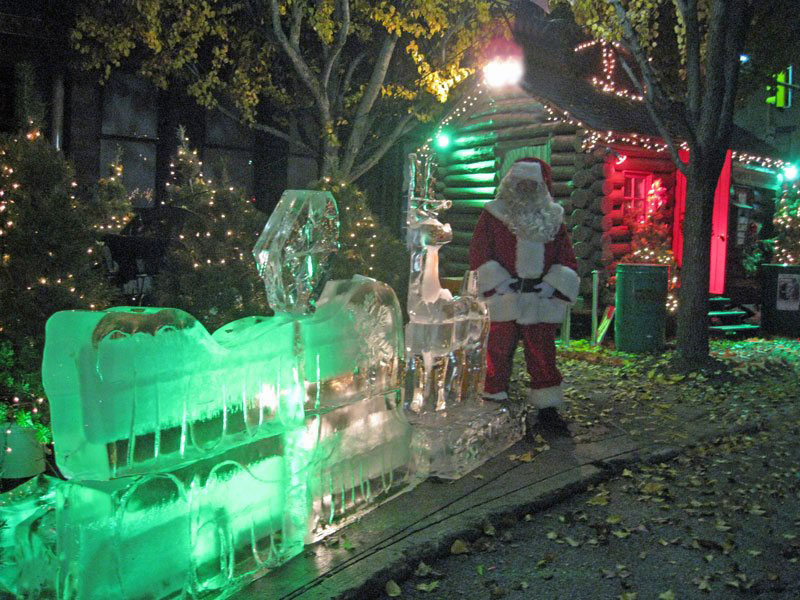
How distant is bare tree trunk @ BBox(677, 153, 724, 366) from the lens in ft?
30.7

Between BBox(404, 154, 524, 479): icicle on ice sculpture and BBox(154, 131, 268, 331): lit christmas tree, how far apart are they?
3.11 m

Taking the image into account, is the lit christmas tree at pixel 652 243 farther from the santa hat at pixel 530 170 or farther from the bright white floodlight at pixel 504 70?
the santa hat at pixel 530 170

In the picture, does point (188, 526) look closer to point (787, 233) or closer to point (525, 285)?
point (525, 285)

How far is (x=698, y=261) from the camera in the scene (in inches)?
370

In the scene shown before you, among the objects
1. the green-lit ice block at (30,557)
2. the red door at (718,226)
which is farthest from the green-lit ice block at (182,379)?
the red door at (718,226)

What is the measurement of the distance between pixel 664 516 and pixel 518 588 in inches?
57.2

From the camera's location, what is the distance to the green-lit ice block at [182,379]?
2.65 m

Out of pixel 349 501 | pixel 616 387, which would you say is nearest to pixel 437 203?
pixel 349 501

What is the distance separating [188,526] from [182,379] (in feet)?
1.88

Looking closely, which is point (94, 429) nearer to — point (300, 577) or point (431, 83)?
point (300, 577)

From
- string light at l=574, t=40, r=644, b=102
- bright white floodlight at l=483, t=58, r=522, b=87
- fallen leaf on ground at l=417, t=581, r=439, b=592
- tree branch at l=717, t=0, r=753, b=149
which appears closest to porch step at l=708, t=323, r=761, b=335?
string light at l=574, t=40, r=644, b=102

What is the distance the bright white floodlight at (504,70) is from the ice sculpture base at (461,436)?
29.4ft

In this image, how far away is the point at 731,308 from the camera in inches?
599

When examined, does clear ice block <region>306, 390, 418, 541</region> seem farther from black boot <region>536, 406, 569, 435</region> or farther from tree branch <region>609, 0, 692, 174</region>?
tree branch <region>609, 0, 692, 174</region>
